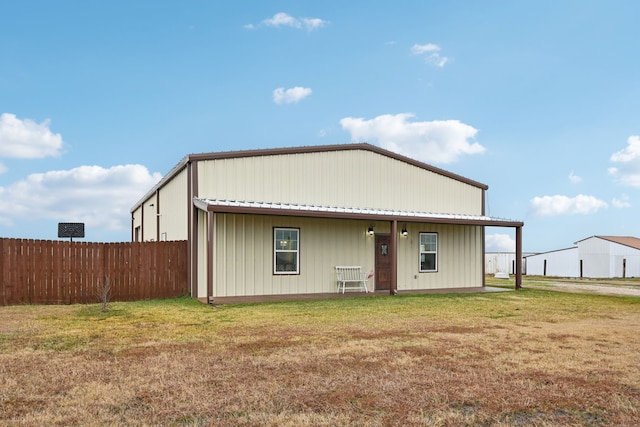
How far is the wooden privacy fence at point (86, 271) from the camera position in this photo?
42.7 feet

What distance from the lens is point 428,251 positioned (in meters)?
17.6

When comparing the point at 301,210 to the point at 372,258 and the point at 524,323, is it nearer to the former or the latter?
the point at 372,258

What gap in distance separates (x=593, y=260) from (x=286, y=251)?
26.2 meters

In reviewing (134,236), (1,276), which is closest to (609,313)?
(1,276)

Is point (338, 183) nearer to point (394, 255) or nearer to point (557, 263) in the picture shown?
point (394, 255)

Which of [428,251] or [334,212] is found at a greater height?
[334,212]

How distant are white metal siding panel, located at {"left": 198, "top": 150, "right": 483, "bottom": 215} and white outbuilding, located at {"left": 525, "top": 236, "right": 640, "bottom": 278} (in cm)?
1798

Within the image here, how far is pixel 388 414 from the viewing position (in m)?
4.27

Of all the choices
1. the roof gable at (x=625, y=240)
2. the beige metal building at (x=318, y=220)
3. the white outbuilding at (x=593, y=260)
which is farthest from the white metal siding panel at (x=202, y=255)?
the roof gable at (x=625, y=240)

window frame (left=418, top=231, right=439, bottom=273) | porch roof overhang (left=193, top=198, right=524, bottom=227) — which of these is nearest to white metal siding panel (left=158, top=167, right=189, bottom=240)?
porch roof overhang (left=193, top=198, right=524, bottom=227)

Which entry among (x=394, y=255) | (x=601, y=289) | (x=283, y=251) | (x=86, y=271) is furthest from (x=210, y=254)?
(x=601, y=289)

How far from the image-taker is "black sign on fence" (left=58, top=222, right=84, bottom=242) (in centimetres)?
1766

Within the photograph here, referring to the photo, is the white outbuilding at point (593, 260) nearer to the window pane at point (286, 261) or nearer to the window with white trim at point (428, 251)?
the window with white trim at point (428, 251)

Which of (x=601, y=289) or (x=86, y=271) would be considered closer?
(x=86, y=271)
